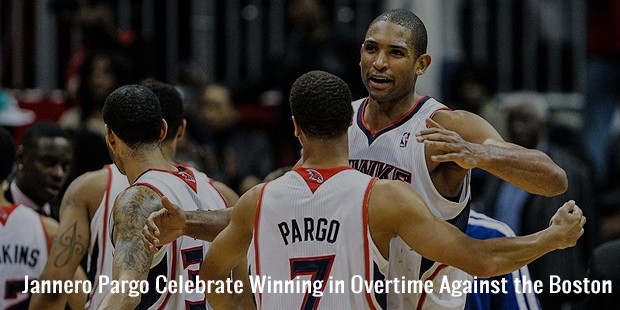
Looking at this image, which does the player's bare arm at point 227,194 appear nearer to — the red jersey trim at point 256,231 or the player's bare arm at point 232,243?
the player's bare arm at point 232,243

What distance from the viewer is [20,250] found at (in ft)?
26.6

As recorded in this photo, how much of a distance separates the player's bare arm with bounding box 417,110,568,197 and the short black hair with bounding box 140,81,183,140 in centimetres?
162

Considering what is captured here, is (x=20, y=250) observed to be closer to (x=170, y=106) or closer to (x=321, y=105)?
(x=170, y=106)

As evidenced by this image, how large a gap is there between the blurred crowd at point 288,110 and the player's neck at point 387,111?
3604 mm

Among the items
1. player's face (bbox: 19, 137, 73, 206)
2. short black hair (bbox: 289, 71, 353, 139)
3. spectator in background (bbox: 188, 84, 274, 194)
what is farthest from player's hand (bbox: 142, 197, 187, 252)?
spectator in background (bbox: 188, 84, 274, 194)

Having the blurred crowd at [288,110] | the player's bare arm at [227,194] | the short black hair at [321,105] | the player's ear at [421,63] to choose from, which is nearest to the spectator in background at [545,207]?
the blurred crowd at [288,110]

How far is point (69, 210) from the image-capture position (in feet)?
25.3

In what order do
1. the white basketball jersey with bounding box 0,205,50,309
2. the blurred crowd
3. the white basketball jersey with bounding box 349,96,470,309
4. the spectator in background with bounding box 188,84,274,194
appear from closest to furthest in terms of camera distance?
1. the white basketball jersey with bounding box 349,96,470,309
2. the white basketball jersey with bounding box 0,205,50,309
3. the blurred crowd
4. the spectator in background with bounding box 188,84,274,194

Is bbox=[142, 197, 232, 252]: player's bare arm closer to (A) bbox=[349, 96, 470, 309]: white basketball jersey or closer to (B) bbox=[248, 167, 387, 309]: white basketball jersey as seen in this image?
(B) bbox=[248, 167, 387, 309]: white basketball jersey

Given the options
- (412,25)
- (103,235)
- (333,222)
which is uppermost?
(412,25)

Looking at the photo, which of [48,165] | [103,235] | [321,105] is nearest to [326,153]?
[321,105]

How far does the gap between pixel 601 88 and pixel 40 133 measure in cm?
568

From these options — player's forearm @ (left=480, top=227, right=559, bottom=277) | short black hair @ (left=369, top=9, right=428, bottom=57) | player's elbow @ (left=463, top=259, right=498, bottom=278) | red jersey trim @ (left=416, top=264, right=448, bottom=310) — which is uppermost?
short black hair @ (left=369, top=9, right=428, bottom=57)

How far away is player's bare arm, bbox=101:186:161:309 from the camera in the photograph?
6.50 meters
